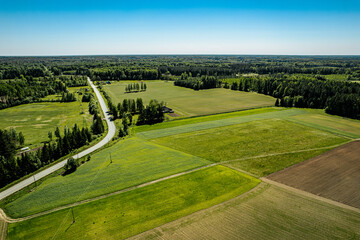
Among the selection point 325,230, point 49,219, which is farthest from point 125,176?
point 325,230

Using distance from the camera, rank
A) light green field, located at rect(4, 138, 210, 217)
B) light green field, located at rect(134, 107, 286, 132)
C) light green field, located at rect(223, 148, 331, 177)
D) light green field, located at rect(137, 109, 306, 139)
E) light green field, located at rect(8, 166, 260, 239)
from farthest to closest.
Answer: light green field, located at rect(134, 107, 286, 132), light green field, located at rect(137, 109, 306, 139), light green field, located at rect(223, 148, 331, 177), light green field, located at rect(4, 138, 210, 217), light green field, located at rect(8, 166, 260, 239)

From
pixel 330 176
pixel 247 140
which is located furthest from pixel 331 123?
pixel 330 176

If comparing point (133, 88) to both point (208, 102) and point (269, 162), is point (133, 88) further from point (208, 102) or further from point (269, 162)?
point (269, 162)

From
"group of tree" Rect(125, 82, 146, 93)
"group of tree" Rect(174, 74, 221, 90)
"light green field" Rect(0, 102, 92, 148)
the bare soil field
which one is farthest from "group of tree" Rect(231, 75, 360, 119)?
"light green field" Rect(0, 102, 92, 148)

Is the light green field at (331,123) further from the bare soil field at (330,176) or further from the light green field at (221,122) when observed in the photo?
the bare soil field at (330,176)

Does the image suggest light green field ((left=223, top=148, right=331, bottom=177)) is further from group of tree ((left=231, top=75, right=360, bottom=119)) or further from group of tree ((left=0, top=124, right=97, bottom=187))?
group of tree ((left=231, top=75, right=360, bottom=119))

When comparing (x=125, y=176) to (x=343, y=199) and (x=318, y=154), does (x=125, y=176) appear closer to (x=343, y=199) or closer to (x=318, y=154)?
(x=343, y=199)
